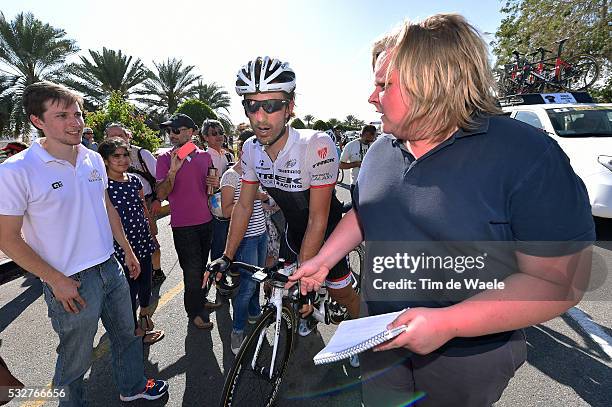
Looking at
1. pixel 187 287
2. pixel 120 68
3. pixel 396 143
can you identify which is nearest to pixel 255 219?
pixel 187 287

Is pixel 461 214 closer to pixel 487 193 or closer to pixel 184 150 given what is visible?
pixel 487 193

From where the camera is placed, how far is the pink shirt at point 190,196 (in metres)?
3.70

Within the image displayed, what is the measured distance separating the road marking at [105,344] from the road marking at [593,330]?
173 inches

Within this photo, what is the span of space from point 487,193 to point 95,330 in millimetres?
2419

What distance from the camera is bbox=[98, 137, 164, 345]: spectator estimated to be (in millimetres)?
3229

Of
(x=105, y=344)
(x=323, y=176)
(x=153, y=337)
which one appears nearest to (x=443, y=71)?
(x=323, y=176)

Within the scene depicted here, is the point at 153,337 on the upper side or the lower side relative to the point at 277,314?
lower

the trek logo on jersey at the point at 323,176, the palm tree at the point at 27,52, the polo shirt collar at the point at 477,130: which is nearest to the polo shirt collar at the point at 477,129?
the polo shirt collar at the point at 477,130

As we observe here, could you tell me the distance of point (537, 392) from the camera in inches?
100

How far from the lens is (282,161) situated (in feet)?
8.10

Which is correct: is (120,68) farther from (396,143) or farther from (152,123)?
(396,143)

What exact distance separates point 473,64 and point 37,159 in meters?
2.32

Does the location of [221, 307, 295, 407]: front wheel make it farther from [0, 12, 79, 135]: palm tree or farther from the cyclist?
[0, 12, 79, 135]: palm tree

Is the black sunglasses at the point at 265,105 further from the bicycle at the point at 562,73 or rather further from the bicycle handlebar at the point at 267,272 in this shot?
the bicycle at the point at 562,73
